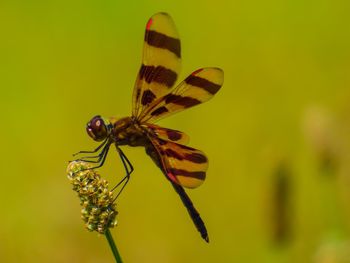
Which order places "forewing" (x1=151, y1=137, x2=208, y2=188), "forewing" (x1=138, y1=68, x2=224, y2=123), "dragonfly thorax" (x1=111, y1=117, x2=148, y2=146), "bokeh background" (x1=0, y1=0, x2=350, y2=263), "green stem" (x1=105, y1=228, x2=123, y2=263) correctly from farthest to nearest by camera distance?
"bokeh background" (x1=0, y1=0, x2=350, y2=263)
"forewing" (x1=138, y1=68, x2=224, y2=123)
"dragonfly thorax" (x1=111, y1=117, x2=148, y2=146)
"forewing" (x1=151, y1=137, x2=208, y2=188)
"green stem" (x1=105, y1=228, x2=123, y2=263)

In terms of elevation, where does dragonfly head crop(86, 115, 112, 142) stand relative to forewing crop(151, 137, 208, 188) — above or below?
above

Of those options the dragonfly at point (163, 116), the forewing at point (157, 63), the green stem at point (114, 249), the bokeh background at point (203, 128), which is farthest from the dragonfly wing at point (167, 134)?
the green stem at point (114, 249)

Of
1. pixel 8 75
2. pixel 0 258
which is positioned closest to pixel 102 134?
pixel 0 258

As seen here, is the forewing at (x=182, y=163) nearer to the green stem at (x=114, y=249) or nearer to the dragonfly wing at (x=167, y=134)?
the dragonfly wing at (x=167, y=134)

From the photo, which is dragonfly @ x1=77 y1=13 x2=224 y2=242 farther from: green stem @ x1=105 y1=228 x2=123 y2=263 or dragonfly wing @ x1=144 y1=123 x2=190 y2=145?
green stem @ x1=105 y1=228 x2=123 y2=263

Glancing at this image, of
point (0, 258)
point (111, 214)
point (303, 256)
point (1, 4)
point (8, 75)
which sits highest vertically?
point (1, 4)

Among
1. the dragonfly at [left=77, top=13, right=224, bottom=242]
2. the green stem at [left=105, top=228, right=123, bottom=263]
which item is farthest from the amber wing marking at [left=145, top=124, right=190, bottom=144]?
the green stem at [left=105, top=228, right=123, bottom=263]

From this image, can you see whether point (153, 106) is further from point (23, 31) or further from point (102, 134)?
point (23, 31)

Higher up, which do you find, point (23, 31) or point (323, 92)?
point (23, 31)
